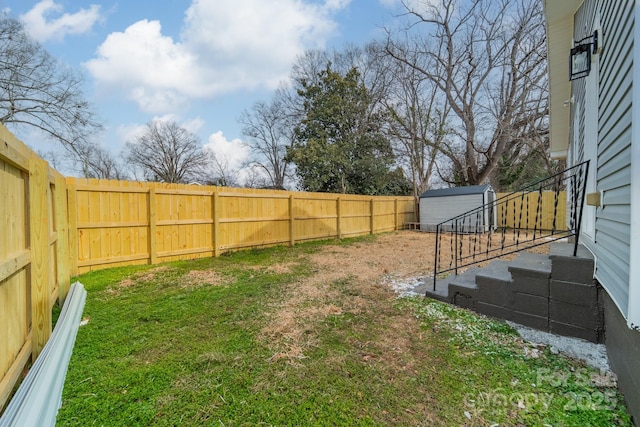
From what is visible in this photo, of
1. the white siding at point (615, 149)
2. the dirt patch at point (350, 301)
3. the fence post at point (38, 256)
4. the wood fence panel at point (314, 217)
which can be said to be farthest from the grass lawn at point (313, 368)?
the wood fence panel at point (314, 217)

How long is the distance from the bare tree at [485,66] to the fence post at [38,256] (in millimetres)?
16514

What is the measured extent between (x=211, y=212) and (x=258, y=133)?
59.4 ft

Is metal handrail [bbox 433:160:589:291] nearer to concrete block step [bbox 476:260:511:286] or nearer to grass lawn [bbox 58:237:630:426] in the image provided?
concrete block step [bbox 476:260:511:286]

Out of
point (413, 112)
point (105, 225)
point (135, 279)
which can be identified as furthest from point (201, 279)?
point (413, 112)

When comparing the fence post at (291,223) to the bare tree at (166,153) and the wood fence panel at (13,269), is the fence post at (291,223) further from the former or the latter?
the bare tree at (166,153)

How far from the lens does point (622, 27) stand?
1.80 meters

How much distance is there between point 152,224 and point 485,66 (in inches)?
683

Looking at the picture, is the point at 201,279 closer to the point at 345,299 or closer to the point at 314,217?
the point at 345,299

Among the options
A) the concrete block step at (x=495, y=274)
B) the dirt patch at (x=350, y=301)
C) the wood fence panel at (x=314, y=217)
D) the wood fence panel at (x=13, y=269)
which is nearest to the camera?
the wood fence panel at (x=13, y=269)

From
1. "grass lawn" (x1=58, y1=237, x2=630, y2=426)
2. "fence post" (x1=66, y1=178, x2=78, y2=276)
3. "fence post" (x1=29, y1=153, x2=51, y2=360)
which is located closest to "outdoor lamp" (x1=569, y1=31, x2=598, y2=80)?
"grass lawn" (x1=58, y1=237, x2=630, y2=426)

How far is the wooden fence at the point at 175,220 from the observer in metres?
4.78

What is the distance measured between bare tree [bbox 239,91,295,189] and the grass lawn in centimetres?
1893

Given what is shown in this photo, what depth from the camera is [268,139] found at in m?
23.3

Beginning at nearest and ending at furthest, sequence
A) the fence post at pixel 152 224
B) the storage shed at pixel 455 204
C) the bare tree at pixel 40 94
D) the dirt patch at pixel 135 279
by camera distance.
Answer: the dirt patch at pixel 135 279 < the fence post at pixel 152 224 < the bare tree at pixel 40 94 < the storage shed at pixel 455 204
